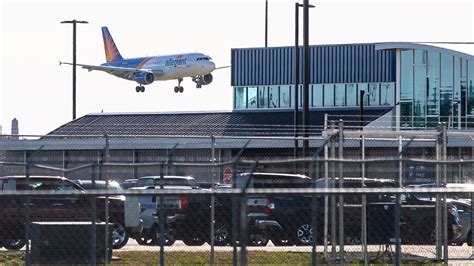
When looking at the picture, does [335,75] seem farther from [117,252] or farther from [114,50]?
[117,252]

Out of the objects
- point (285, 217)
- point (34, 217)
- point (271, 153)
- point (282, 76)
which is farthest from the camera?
point (282, 76)

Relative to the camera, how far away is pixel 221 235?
2142 centimetres

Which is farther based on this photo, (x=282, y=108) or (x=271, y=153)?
(x=282, y=108)

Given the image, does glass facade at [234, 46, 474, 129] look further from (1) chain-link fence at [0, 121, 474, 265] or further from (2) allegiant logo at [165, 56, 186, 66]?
(1) chain-link fence at [0, 121, 474, 265]

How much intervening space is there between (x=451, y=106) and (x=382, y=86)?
514cm

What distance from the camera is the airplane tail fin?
328ft

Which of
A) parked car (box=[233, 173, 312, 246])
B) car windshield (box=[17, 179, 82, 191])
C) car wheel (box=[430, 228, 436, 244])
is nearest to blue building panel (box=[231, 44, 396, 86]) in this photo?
car windshield (box=[17, 179, 82, 191])

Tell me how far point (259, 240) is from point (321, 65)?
52289 mm

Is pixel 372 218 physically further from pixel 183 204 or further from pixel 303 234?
pixel 183 204

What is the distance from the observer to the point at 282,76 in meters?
71.9

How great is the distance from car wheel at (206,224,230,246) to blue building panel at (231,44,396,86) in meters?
45.0

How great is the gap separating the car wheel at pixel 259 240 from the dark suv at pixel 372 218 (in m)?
0.30

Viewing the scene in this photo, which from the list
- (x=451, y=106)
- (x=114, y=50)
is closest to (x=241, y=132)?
(x=451, y=106)

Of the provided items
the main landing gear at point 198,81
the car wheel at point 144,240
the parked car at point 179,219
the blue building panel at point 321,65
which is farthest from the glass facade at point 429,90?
the parked car at point 179,219
